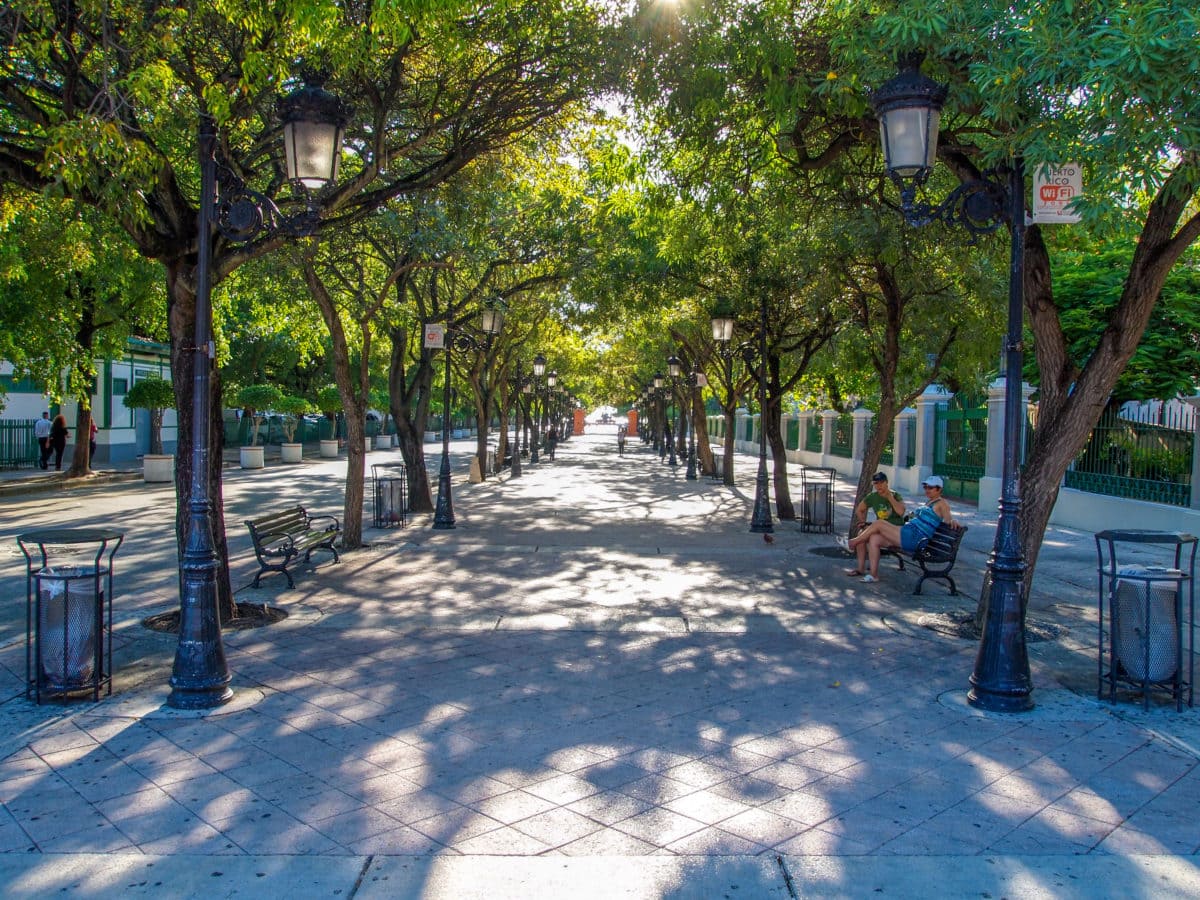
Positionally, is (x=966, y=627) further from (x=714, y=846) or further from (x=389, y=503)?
(x=389, y=503)

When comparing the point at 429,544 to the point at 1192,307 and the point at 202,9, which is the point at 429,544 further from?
the point at 1192,307

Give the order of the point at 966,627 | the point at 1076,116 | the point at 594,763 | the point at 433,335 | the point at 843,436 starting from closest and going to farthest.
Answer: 1. the point at 594,763
2. the point at 1076,116
3. the point at 966,627
4. the point at 433,335
5. the point at 843,436

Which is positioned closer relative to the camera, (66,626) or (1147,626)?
(66,626)

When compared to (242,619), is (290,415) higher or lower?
higher

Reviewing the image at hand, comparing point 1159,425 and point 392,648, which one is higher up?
point 1159,425

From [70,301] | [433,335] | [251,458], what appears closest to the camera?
[433,335]

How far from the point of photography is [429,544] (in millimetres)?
14000

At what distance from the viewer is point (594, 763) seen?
504 cm

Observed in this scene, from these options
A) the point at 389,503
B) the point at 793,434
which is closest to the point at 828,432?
the point at 793,434

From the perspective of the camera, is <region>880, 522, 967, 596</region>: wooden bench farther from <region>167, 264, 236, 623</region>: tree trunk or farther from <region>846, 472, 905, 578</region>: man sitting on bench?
<region>167, 264, 236, 623</region>: tree trunk

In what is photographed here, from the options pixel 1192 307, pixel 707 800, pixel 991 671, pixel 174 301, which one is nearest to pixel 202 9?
pixel 174 301

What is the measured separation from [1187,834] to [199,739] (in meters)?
5.05

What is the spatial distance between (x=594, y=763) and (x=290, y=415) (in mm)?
32123

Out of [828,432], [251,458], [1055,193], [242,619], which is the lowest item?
[242,619]
